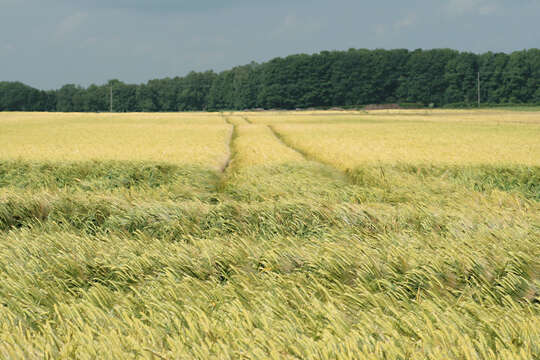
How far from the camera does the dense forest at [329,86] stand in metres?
98.6

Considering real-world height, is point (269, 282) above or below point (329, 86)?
below

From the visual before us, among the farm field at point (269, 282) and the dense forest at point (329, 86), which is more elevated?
the dense forest at point (329, 86)

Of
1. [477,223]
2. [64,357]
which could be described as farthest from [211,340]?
[477,223]

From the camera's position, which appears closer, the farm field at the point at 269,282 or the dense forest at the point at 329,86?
the farm field at the point at 269,282

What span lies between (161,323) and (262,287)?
742 mm

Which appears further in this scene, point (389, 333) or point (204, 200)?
point (204, 200)

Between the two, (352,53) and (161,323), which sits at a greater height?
(352,53)

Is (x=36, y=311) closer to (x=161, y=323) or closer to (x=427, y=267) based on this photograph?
(x=161, y=323)

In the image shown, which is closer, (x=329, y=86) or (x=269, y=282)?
(x=269, y=282)

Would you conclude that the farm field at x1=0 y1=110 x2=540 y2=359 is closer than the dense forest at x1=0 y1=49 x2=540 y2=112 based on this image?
Yes

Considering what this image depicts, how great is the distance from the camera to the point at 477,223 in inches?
174

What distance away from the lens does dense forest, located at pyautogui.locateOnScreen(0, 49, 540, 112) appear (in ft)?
324

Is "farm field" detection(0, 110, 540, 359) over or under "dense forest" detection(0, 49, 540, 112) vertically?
under

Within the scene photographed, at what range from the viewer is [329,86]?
4318 inches
